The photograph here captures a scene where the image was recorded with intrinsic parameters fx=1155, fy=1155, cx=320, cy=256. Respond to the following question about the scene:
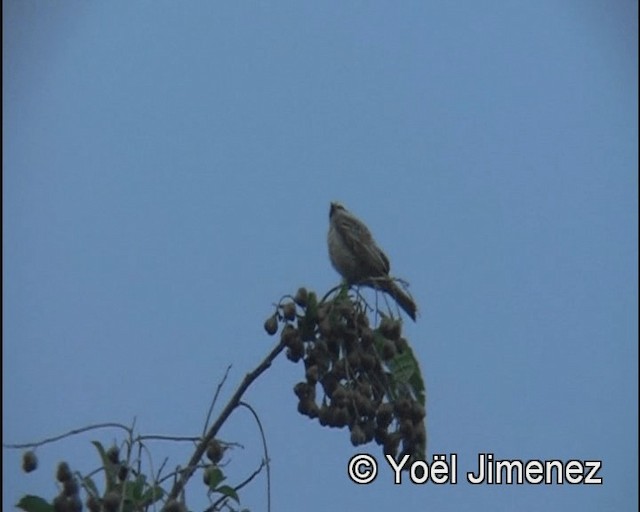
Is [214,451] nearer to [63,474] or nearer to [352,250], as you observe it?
[63,474]

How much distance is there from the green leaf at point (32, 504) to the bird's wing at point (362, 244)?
207cm

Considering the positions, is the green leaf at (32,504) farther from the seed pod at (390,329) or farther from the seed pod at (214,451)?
the seed pod at (390,329)

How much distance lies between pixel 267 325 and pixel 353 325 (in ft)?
0.66

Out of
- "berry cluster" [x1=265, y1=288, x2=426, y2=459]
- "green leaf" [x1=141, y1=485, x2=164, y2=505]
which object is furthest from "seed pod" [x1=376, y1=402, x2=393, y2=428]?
"green leaf" [x1=141, y1=485, x2=164, y2=505]

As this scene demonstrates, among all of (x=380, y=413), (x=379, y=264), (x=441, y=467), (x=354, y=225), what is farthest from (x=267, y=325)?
(x=354, y=225)

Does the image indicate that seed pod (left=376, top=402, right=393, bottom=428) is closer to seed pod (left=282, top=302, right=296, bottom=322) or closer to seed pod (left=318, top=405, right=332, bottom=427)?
seed pod (left=318, top=405, right=332, bottom=427)

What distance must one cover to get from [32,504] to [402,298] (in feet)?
5.78

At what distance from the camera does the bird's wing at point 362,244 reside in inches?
175

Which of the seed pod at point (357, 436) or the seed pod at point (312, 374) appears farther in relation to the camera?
the seed pod at point (312, 374)


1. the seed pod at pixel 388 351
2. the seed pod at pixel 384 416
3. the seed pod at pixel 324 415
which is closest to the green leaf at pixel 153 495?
the seed pod at pixel 324 415

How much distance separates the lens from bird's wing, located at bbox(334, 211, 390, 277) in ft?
14.6

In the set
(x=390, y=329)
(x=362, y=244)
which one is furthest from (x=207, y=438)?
(x=362, y=244)

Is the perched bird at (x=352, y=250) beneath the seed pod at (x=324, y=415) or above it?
above

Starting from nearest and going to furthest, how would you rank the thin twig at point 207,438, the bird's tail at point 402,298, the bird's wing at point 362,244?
the thin twig at point 207,438, the bird's tail at point 402,298, the bird's wing at point 362,244
